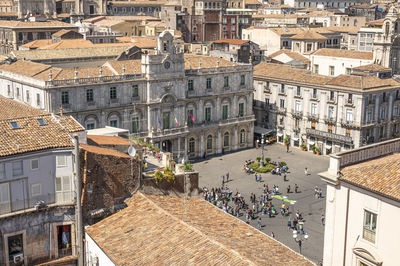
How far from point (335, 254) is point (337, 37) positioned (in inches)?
4134

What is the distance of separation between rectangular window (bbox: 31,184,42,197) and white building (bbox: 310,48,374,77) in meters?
74.3

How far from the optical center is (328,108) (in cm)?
7456

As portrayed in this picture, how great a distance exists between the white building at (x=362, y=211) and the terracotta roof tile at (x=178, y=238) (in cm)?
199

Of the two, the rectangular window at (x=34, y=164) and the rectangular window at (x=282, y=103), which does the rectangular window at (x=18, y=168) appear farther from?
the rectangular window at (x=282, y=103)

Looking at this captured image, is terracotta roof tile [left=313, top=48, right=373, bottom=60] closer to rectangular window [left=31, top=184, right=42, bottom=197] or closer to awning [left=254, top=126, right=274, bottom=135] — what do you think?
awning [left=254, top=126, right=274, bottom=135]

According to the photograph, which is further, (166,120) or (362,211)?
(166,120)

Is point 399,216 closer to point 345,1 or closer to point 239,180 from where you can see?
point 239,180

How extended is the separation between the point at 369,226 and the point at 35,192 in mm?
16371

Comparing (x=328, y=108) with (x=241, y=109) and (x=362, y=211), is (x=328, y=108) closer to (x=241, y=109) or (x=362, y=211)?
(x=241, y=109)

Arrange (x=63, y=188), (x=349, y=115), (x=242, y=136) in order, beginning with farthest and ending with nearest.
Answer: (x=242, y=136) → (x=349, y=115) → (x=63, y=188)

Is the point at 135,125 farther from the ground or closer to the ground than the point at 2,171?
closer to the ground

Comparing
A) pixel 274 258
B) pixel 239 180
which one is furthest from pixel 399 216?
pixel 239 180

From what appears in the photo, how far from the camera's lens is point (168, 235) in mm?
26297

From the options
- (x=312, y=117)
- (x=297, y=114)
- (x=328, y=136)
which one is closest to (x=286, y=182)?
(x=328, y=136)
